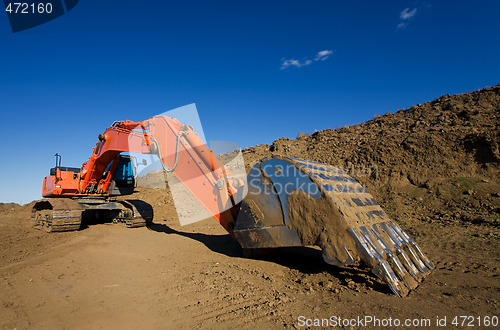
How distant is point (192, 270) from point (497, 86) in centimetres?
1672

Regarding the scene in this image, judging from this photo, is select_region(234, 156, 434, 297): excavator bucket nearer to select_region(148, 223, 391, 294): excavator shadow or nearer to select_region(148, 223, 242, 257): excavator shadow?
select_region(148, 223, 391, 294): excavator shadow

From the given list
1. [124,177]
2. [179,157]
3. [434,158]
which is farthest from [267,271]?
[434,158]

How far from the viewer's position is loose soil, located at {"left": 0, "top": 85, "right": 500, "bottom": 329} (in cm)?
311

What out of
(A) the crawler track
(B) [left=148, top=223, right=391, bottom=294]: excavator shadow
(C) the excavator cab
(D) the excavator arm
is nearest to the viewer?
(B) [left=148, top=223, right=391, bottom=294]: excavator shadow

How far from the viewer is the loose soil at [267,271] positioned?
3105 millimetres

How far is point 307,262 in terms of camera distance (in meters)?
5.09

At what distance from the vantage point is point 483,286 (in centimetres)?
361

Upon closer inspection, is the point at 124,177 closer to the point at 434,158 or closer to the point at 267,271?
the point at 267,271

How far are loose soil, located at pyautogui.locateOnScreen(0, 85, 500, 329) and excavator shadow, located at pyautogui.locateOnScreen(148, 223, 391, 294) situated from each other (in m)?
0.03

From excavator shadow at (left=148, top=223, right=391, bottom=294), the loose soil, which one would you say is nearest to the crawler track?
the loose soil

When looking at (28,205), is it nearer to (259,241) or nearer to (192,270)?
(192,270)

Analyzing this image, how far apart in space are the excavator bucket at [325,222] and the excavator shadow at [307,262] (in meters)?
0.47

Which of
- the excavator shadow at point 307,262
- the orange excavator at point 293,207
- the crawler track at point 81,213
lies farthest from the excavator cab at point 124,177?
the excavator shadow at point 307,262

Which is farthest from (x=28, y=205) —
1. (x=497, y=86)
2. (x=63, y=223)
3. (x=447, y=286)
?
(x=497, y=86)
